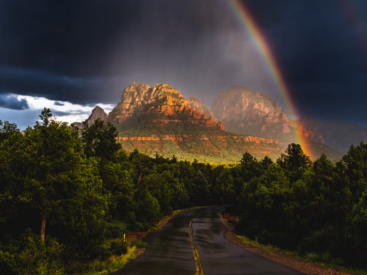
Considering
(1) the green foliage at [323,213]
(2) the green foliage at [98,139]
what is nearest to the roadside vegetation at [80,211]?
(1) the green foliage at [323,213]

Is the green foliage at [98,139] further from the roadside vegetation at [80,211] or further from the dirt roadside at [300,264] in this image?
the dirt roadside at [300,264]

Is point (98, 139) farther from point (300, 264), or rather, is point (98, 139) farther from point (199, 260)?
point (300, 264)

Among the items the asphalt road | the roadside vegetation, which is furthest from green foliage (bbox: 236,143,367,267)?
the asphalt road

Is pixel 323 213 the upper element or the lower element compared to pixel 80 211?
lower

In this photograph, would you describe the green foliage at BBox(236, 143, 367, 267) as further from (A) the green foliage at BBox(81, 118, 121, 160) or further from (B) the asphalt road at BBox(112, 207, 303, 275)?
(A) the green foliage at BBox(81, 118, 121, 160)

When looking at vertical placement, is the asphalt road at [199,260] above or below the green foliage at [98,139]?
below

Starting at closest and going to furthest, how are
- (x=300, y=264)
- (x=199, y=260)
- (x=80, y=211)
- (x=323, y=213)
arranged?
(x=300, y=264), (x=80, y=211), (x=199, y=260), (x=323, y=213)

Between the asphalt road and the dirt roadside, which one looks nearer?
the dirt roadside

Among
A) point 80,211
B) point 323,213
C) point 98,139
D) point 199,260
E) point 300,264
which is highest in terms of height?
point 98,139

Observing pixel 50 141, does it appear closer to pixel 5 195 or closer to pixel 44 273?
Answer: pixel 5 195

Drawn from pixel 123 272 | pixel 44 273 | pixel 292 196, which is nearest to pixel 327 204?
pixel 292 196

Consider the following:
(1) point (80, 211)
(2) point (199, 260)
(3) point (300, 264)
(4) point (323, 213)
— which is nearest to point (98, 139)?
(1) point (80, 211)

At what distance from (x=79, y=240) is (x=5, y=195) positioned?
5.73m

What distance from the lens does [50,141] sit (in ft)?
54.0
